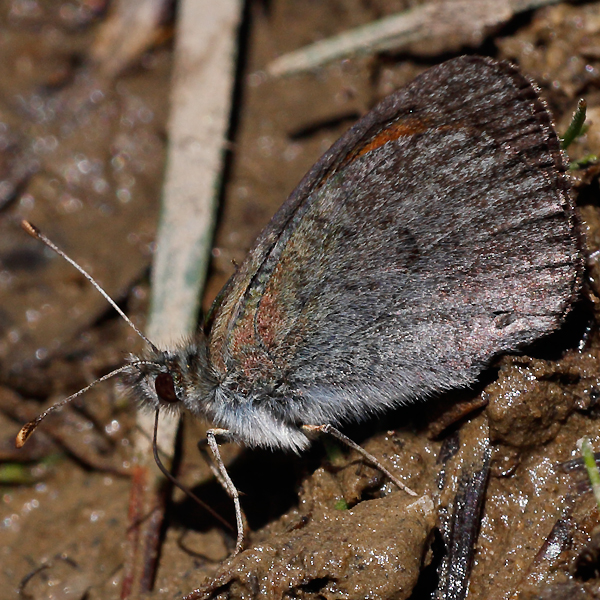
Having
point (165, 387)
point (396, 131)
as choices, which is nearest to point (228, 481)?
point (165, 387)

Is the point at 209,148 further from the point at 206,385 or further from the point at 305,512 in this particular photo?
the point at 305,512

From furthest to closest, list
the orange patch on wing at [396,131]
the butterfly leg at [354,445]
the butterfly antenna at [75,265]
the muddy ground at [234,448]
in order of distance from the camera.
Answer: the butterfly antenna at [75,265] < the butterfly leg at [354,445] < the orange patch on wing at [396,131] < the muddy ground at [234,448]

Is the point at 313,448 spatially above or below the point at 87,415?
below

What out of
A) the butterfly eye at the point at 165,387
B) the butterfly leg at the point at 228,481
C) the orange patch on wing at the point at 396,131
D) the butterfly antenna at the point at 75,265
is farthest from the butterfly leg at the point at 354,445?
the orange patch on wing at the point at 396,131

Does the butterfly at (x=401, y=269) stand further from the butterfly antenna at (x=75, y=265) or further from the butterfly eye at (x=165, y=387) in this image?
the butterfly antenna at (x=75, y=265)

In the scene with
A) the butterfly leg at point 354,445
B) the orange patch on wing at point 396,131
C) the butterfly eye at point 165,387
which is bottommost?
the butterfly leg at point 354,445

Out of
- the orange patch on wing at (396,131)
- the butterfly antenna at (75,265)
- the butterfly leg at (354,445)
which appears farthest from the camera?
the butterfly antenna at (75,265)

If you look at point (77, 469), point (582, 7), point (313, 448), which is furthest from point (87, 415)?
point (582, 7)
